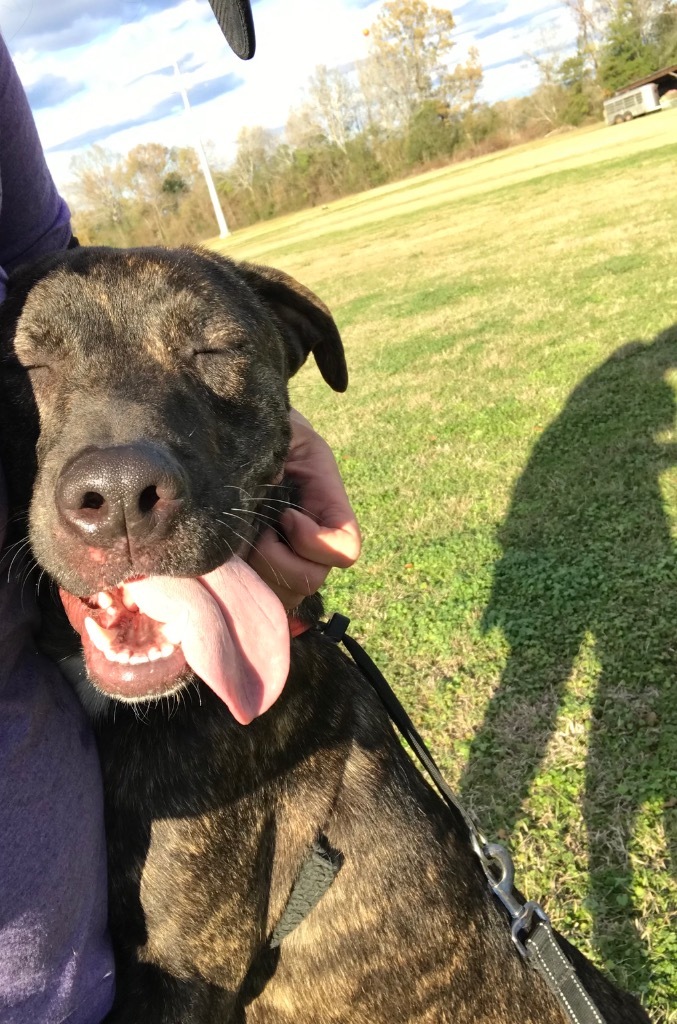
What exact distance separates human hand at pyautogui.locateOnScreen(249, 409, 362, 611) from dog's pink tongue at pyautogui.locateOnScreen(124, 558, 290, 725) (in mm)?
222

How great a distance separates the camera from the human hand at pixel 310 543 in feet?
7.50

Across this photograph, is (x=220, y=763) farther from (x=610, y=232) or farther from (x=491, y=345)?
(x=610, y=232)

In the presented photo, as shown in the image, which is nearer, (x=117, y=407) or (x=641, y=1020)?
(x=117, y=407)

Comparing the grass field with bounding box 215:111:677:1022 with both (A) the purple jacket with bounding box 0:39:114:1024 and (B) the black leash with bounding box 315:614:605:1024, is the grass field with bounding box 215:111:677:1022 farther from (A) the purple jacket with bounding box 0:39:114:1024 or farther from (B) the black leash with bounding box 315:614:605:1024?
(A) the purple jacket with bounding box 0:39:114:1024

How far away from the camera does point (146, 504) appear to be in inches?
69.0

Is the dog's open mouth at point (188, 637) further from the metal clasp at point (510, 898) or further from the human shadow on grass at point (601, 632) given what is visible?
the human shadow on grass at point (601, 632)

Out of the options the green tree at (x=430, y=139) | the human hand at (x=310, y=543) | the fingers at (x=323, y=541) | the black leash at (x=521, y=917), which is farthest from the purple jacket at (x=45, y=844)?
the green tree at (x=430, y=139)

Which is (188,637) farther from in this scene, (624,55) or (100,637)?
(624,55)

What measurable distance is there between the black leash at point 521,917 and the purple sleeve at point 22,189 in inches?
57.4

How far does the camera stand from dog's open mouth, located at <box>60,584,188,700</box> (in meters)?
1.80

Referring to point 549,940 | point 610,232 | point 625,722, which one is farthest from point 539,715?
point 610,232

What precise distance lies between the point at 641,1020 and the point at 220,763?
1.44 meters

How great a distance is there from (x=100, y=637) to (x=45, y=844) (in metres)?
0.46

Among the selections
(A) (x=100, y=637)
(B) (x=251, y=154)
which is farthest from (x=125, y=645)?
(B) (x=251, y=154)
